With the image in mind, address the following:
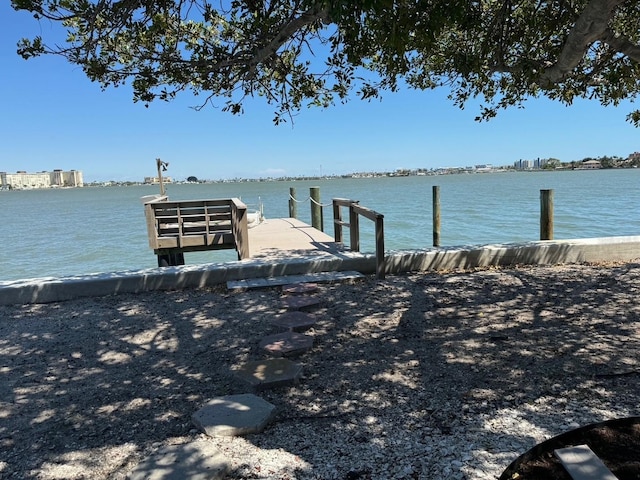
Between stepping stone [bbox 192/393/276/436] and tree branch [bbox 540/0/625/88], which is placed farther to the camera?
tree branch [bbox 540/0/625/88]

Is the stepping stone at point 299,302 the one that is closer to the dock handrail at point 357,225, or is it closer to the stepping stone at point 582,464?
the dock handrail at point 357,225

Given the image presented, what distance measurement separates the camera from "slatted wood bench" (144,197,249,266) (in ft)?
29.1

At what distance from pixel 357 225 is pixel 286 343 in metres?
4.02

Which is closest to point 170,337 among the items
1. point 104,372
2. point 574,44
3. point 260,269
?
point 104,372

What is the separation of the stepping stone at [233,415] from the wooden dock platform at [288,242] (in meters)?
4.77

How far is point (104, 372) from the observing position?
12.0 ft

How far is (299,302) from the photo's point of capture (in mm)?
5160

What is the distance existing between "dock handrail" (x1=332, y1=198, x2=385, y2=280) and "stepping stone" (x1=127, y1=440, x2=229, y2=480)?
13.6 ft

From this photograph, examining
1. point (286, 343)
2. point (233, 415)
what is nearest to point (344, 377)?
point (286, 343)

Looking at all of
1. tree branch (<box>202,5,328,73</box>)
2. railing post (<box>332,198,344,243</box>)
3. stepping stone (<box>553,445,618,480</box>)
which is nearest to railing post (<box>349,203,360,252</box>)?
railing post (<box>332,198,344,243</box>)

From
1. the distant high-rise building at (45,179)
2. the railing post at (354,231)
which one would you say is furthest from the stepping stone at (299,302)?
the distant high-rise building at (45,179)

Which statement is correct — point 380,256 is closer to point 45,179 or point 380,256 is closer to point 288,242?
point 288,242

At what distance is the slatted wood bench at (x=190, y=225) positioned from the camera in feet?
29.1

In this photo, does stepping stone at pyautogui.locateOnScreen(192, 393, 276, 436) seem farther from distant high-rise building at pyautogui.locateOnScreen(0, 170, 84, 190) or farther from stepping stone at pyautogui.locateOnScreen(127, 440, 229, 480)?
distant high-rise building at pyautogui.locateOnScreen(0, 170, 84, 190)
